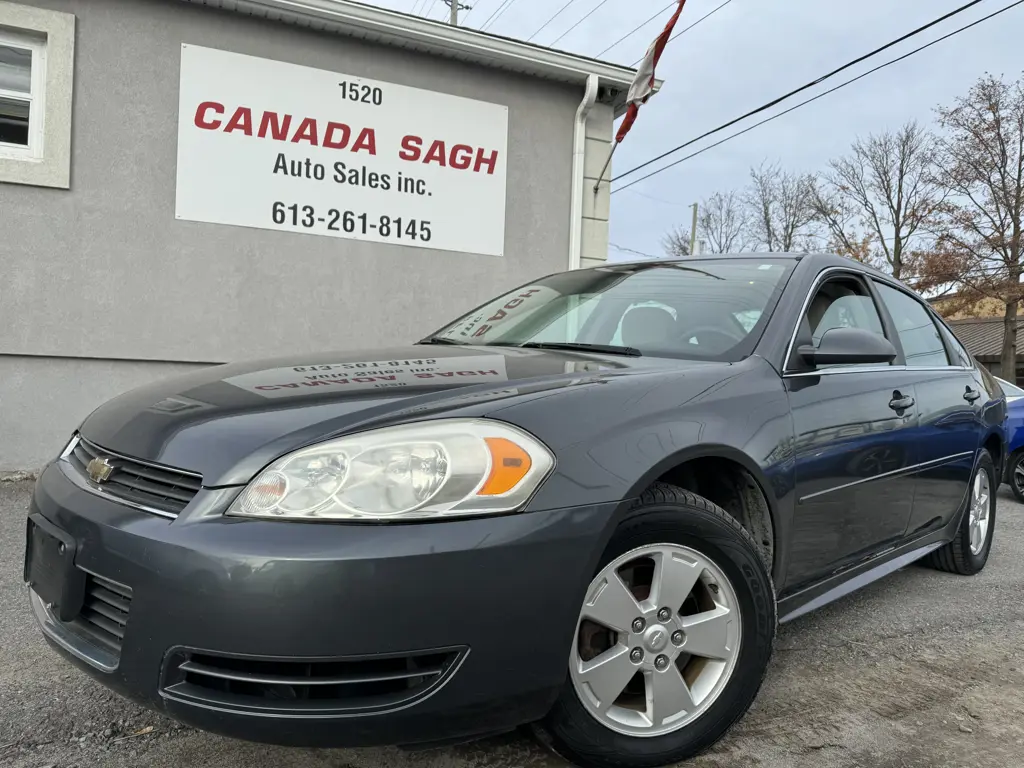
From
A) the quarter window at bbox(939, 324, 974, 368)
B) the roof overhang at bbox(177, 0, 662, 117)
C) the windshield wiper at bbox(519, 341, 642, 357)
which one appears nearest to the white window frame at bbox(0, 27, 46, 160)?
the roof overhang at bbox(177, 0, 662, 117)

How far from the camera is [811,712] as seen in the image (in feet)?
7.86

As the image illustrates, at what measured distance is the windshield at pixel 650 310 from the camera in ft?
8.64

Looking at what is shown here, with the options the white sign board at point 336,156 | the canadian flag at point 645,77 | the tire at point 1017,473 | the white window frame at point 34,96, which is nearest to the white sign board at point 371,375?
the white sign board at point 336,156

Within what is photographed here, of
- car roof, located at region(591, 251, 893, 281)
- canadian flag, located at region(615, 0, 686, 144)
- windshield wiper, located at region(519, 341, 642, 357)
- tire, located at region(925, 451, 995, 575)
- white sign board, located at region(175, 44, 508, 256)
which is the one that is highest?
canadian flag, located at region(615, 0, 686, 144)

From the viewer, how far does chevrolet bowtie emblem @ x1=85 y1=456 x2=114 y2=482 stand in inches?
74.5

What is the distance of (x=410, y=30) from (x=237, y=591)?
5837 millimetres

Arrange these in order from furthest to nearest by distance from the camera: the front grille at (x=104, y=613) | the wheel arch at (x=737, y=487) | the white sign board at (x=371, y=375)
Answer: the wheel arch at (x=737, y=487), the white sign board at (x=371, y=375), the front grille at (x=104, y=613)

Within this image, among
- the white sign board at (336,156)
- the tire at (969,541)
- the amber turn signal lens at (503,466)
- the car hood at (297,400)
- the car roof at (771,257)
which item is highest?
the white sign board at (336,156)

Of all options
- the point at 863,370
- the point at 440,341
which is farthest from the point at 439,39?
the point at 863,370

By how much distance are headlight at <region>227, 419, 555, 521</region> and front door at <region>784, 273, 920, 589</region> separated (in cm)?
112

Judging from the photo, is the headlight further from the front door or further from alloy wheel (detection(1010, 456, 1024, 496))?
alloy wheel (detection(1010, 456, 1024, 496))

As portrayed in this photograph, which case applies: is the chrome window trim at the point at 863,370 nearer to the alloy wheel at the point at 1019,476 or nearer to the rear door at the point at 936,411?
the rear door at the point at 936,411

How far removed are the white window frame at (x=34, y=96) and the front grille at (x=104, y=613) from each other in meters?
5.02

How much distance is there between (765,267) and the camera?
9.72ft
